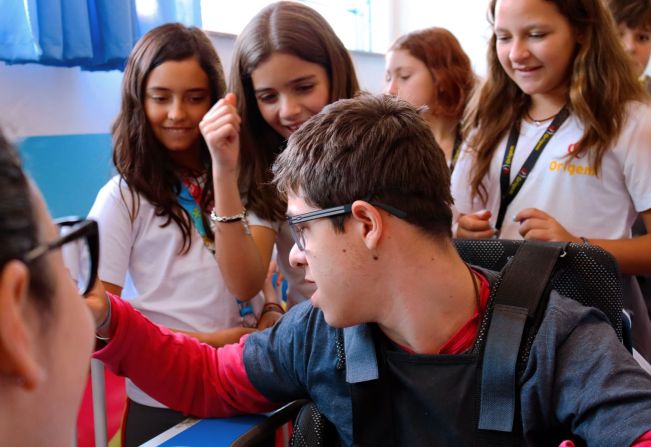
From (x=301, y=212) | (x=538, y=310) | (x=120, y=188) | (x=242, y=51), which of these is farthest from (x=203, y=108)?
(x=538, y=310)

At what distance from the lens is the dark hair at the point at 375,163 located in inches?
41.8

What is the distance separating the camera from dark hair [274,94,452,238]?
1.06 metres

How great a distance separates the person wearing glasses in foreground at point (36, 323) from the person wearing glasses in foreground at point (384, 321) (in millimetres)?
458

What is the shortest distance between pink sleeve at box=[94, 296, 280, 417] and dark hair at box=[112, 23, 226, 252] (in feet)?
1.35

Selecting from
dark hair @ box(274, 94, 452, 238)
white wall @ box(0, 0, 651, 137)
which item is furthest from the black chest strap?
white wall @ box(0, 0, 651, 137)

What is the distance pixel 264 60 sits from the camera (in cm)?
164

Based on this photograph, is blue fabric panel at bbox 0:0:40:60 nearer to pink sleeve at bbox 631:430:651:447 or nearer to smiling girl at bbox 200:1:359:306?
smiling girl at bbox 200:1:359:306

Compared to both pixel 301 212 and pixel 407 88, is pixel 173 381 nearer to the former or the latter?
pixel 301 212

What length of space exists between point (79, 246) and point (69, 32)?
144 centimetres

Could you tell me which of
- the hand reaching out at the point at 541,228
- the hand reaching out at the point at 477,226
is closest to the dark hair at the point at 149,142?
the hand reaching out at the point at 477,226

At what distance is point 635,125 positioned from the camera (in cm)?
158

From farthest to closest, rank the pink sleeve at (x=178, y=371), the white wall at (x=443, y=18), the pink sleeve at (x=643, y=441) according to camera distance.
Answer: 1. the white wall at (x=443, y=18)
2. the pink sleeve at (x=178, y=371)
3. the pink sleeve at (x=643, y=441)

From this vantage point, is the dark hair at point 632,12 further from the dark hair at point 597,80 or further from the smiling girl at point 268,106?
the smiling girl at point 268,106

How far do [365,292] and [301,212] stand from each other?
183 mm
